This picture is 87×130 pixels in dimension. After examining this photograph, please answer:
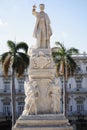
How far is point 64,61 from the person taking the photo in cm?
4347

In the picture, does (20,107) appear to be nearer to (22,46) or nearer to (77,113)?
(77,113)

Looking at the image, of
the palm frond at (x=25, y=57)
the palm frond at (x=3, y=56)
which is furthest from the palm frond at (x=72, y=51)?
the palm frond at (x=3, y=56)

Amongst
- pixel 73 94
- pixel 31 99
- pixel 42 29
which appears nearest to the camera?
pixel 31 99

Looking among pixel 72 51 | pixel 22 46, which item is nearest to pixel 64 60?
pixel 72 51

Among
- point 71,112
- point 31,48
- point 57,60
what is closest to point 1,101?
point 71,112

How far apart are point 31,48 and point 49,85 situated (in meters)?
2.31

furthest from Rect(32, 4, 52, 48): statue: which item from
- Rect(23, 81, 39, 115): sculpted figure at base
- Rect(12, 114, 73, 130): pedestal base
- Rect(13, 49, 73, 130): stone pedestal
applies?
Rect(12, 114, 73, 130): pedestal base

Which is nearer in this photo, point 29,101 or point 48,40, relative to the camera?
point 29,101

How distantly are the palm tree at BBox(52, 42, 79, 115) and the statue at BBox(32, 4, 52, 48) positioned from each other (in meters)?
22.4

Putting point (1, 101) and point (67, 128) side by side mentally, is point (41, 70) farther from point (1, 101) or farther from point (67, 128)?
point (1, 101)

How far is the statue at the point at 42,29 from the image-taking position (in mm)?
20422

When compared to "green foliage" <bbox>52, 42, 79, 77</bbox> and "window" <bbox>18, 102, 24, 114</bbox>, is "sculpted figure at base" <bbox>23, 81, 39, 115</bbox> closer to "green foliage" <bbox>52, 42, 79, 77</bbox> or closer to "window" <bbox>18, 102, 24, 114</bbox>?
"green foliage" <bbox>52, 42, 79, 77</bbox>

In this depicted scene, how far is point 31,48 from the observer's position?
66.7ft

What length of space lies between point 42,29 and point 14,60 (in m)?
19.0
